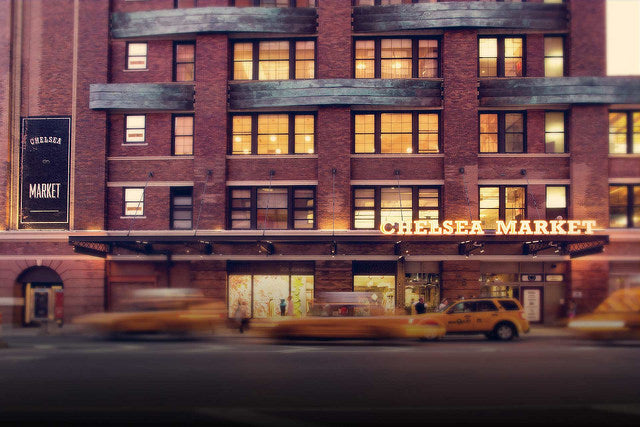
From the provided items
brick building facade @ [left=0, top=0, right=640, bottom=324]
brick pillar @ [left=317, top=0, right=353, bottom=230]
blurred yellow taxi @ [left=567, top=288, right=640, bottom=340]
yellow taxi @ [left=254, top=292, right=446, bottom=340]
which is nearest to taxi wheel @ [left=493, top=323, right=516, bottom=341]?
blurred yellow taxi @ [left=567, top=288, right=640, bottom=340]

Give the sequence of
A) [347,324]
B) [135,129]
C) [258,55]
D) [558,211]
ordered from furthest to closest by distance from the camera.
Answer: [135,129]
[258,55]
[558,211]
[347,324]

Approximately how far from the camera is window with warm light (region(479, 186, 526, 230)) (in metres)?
31.8

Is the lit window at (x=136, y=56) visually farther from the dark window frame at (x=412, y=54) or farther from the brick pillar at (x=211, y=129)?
the dark window frame at (x=412, y=54)

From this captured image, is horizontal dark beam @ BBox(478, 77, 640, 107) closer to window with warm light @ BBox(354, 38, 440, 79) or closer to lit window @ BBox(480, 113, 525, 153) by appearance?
lit window @ BBox(480, 113, 525, 153)

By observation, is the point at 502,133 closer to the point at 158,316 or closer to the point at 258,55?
the point at 258,55

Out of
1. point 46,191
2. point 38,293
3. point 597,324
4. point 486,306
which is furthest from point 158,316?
point 597,324

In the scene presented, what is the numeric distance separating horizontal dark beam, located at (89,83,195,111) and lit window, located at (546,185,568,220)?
18.5 m

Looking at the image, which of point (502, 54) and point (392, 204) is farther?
point (502, 54)

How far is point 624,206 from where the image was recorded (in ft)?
102

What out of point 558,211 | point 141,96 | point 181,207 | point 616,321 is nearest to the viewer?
point 616,321

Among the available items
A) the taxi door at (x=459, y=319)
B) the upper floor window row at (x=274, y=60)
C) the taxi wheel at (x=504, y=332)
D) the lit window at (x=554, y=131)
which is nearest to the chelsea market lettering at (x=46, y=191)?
the upper floor window row at (x=274, y=60)

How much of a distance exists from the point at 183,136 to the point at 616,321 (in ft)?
71.7

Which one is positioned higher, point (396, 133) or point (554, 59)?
point (554, 59)

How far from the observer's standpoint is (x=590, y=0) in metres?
31.3
